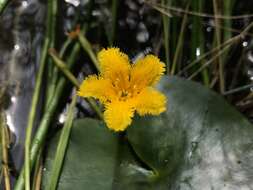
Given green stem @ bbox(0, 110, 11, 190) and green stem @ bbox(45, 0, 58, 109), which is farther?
green stem @ bbox(45, 0, 58, 109)

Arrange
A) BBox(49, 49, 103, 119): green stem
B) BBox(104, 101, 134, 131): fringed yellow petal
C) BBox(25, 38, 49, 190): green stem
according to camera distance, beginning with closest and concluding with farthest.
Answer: BBox(104, 101, 134, 131): fringed yellow petal → BBox(25, 38, 49, 190): green stem → BBox(49, 49, 103, 119): green stem

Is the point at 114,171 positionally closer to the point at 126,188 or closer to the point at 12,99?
the point at 126,188

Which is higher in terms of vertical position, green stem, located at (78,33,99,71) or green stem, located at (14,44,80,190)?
green stem, located at (78,33,99,71)

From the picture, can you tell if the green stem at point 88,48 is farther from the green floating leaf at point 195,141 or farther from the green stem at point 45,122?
the green floating leaf at point 195,141

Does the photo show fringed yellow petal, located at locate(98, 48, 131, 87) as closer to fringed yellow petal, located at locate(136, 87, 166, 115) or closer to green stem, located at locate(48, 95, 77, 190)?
fringed yellow petal, located at locate(136, 87, 166, 115)

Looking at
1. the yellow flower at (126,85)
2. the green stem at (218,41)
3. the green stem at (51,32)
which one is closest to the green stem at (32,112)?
the green stem at (51,32)

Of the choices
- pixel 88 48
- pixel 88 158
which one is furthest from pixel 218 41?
pixel 88 158

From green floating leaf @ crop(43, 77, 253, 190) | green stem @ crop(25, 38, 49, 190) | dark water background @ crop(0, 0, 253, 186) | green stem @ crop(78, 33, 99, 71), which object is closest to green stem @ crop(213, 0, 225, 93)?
dark water background @ crop(0, 0, 253, 186)
